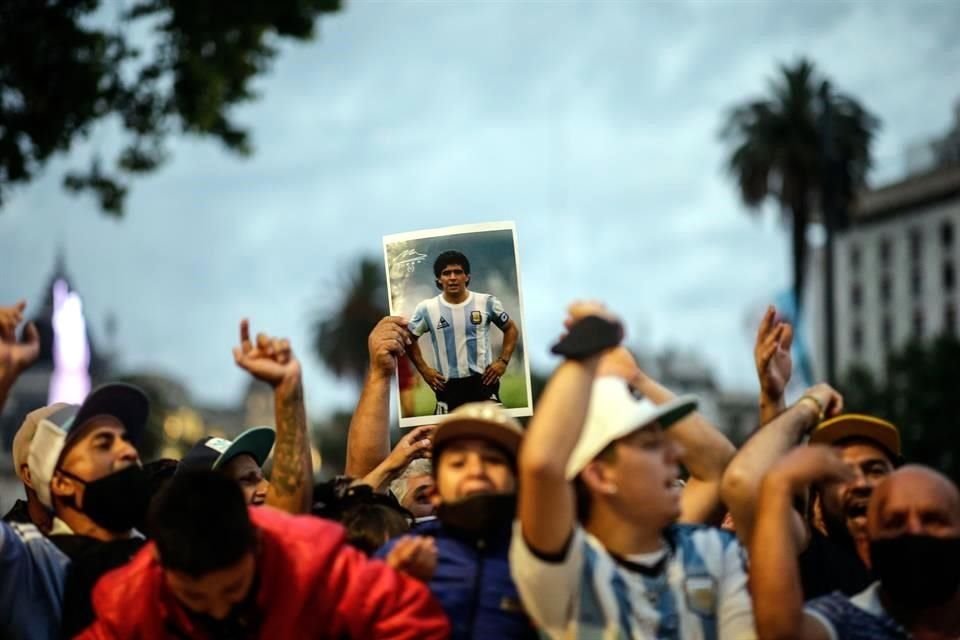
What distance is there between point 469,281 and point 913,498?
1741mm

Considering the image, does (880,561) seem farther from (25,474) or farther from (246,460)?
(25,474)

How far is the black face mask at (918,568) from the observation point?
131 inches

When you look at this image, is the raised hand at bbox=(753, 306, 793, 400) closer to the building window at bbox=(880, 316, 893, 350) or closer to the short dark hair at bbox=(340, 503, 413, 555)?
the short dark hair at bbox=(340, 503, 413, 555)

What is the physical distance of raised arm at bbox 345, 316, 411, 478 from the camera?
14.9 feet

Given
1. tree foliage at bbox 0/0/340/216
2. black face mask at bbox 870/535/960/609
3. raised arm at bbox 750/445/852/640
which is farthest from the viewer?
tree foliage at bbox 0/0/340/216

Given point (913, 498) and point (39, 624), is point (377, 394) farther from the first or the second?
point (913, 498)

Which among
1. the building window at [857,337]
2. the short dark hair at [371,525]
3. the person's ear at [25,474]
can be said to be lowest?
the building window at [857,337]

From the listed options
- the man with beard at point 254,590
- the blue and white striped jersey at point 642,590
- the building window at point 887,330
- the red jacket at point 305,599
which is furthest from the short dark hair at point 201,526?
the building window at point 887,330

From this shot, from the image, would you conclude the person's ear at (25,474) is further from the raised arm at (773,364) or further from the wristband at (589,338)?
the raised arm at (773,364)

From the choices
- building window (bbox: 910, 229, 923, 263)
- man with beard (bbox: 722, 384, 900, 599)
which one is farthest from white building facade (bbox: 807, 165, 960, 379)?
man with beard (bbox: 722, 384, 900, 599)

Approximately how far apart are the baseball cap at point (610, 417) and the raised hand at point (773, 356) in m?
0.74

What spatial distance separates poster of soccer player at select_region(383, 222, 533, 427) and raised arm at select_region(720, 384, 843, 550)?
112cm

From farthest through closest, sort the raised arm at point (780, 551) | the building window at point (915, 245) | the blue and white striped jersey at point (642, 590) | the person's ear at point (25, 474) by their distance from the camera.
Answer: the building window at point (915, 245), the person's ear at point (25, 474), the raised arm at point (780, 551), the blue and white striped jersey at point (642, 590)

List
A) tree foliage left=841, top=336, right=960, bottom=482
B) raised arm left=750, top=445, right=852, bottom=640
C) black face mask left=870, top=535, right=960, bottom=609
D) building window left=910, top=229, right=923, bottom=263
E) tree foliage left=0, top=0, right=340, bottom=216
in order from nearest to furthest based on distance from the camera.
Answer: raised arm left=750, top=445, right=852, bottom=640, black face mask left=870, top=535, right=960, bottom=609, tree foliage left=0, top=0, right=340, bottom=216, tree foliage left=841, top=336, right=960, bottom=482, building window left=910, top=229, right=923, bottom=263
